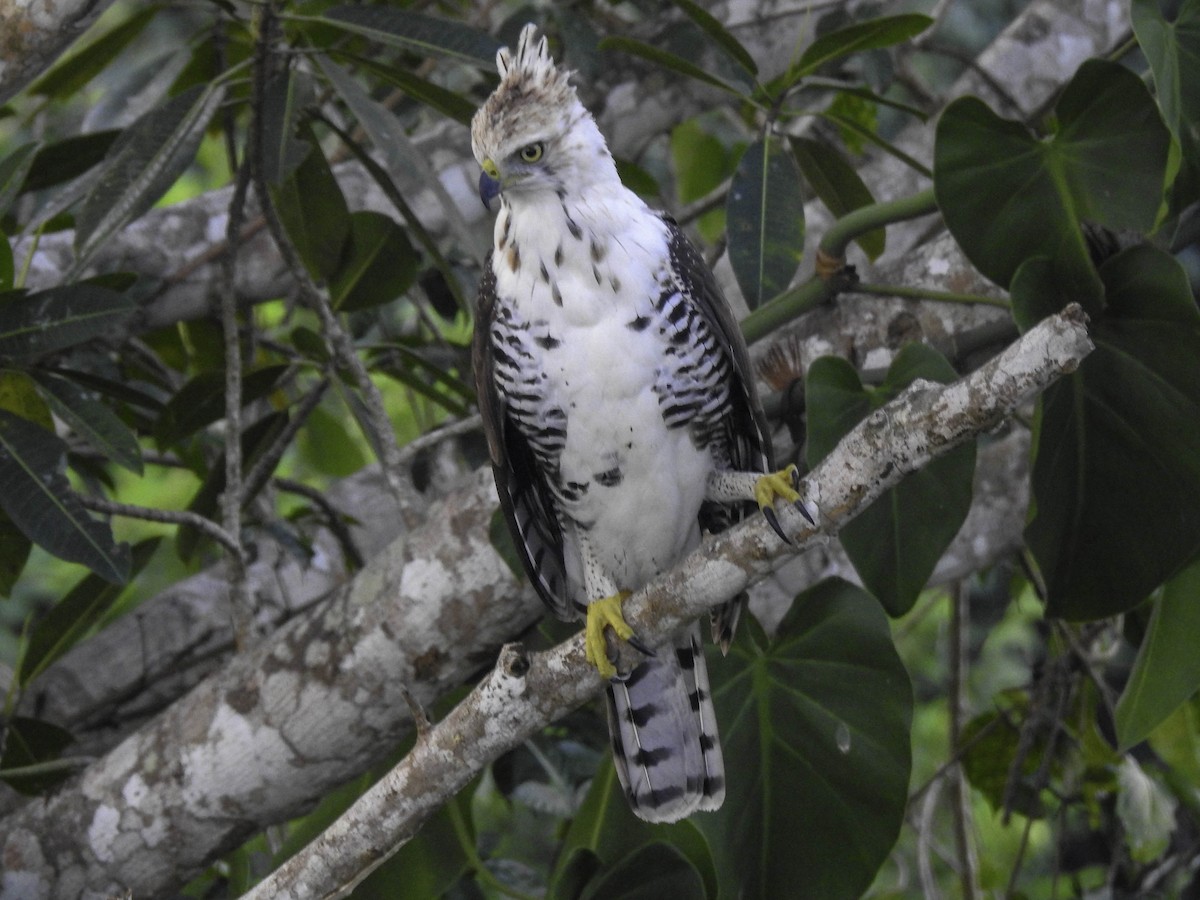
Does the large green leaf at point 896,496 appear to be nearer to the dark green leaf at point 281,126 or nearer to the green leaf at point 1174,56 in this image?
the green leaf at point 1174,56

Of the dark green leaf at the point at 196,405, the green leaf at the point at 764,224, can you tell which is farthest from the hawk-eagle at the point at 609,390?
the dark green leaf at the point at 196,405

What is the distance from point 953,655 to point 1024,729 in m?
0.44

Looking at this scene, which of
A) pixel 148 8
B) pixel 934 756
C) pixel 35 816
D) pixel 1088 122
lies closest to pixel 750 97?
pixel 1088 122

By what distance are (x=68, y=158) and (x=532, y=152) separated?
1.46m

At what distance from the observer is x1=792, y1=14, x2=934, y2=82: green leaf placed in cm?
256

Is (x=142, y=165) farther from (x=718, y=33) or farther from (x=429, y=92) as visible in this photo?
(x=718, y=33)

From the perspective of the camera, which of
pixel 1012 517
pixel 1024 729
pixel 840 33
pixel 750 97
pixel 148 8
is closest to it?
pixel 840 33

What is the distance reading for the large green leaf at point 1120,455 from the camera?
2.30 meters

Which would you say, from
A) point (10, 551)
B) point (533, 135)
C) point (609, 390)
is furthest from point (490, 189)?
point (10, 551)

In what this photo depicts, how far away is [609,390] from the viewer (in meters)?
2.33

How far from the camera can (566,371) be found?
2.33 meters

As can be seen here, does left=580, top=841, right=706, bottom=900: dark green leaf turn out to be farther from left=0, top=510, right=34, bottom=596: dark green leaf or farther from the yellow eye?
left=0, top=510, right=34, bottom=596: dark green leaf

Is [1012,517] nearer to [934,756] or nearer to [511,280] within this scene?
[511,280]

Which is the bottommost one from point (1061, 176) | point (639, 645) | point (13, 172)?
point (639, 645)
